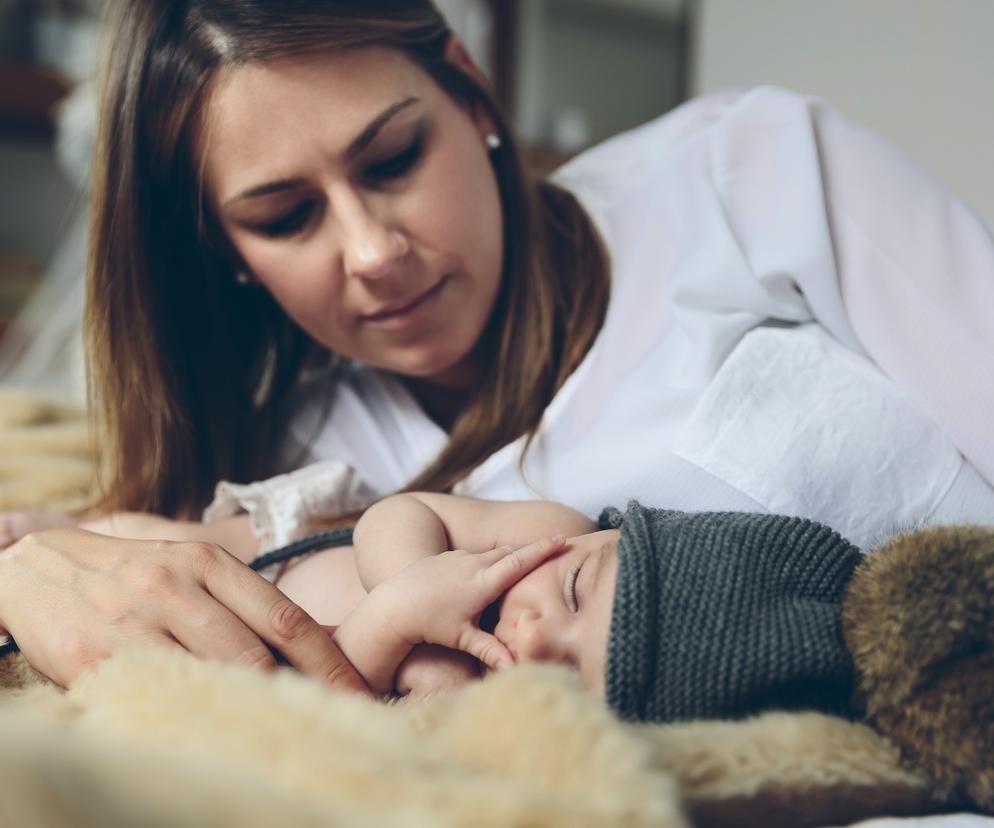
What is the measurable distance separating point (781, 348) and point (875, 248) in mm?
139

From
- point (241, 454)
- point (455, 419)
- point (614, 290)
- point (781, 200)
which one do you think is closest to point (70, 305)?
point (241, 454)

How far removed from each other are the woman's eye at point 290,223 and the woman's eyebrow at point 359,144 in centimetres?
4

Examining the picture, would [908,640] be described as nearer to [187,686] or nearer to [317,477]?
[187,686]

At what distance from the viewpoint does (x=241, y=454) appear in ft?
4.03

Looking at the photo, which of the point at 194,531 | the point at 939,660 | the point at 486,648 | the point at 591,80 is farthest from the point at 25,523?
the point at 591,80

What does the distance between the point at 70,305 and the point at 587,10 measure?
2.39m

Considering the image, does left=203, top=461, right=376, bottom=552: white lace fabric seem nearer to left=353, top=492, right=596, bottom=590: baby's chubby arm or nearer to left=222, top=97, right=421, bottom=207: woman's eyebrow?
Answer: left=353, top=492, right=596, bottom=590: baby's chubby arm

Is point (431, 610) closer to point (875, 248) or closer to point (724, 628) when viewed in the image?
point (724, 628)

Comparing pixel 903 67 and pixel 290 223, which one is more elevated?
pixel 903 67

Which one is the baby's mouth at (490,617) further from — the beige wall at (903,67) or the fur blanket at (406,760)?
the beige wall at (903,67)

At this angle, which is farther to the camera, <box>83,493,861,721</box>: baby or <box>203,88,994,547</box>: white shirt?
<box>203,88,994,547</box>: white shirt

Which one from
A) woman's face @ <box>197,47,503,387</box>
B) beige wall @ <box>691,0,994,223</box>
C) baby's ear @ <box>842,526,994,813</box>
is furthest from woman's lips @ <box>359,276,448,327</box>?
beige wall @ <box>691,0,994,223</box>

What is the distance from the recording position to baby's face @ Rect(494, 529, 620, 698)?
1.97 ft

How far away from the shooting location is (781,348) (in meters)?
0.86
